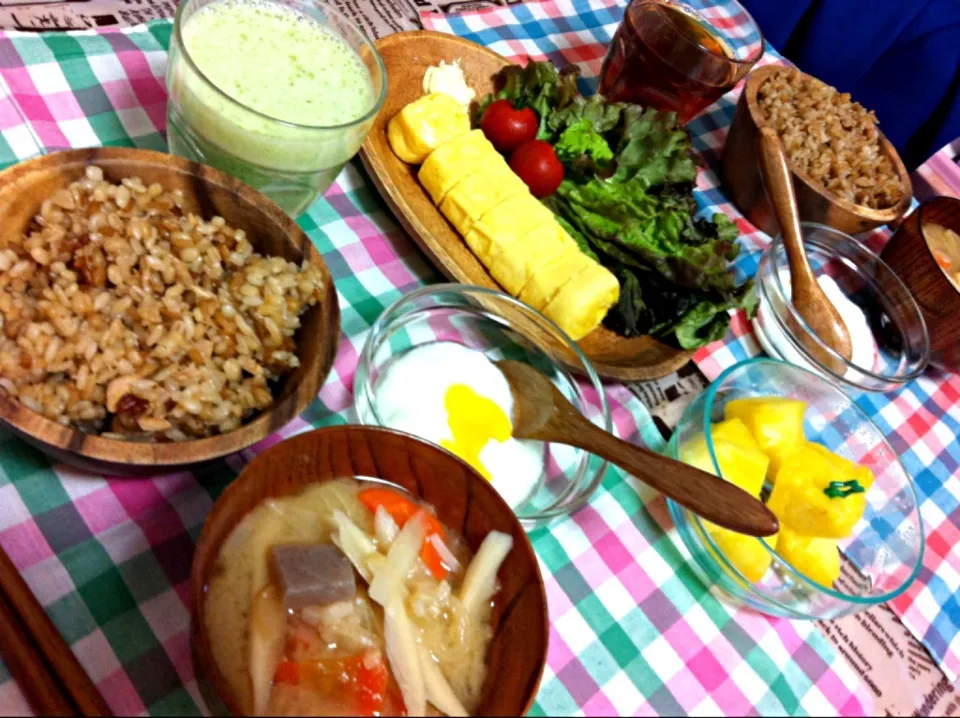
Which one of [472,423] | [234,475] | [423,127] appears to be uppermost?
[423,127]

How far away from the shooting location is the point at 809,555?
3.64 ft

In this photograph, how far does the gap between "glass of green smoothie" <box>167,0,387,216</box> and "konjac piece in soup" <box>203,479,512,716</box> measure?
1.62ft

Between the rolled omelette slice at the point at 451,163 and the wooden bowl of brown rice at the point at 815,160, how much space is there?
66cm

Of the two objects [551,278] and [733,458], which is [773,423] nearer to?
[733,458]

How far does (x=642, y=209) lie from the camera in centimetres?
149

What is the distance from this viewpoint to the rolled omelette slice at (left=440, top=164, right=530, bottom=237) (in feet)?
4.37

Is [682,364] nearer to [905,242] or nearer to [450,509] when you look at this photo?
[450,509]

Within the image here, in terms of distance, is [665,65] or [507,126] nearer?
[507,126]

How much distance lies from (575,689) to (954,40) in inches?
117

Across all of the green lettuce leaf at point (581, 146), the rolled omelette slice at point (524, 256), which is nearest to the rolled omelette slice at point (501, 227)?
the rolled omelette slice at point (524, 256)

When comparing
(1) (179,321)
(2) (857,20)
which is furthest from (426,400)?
(2) (857,20)

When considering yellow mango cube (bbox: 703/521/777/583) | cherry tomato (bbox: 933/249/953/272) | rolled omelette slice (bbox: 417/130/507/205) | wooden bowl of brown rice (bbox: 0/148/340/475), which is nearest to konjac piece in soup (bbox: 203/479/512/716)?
wooden bowl of brown rice (bbox: 0/148/340/475)

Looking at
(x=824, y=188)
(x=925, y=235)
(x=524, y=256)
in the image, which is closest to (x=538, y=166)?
(x=524, y=256)

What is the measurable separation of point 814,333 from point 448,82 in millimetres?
877
